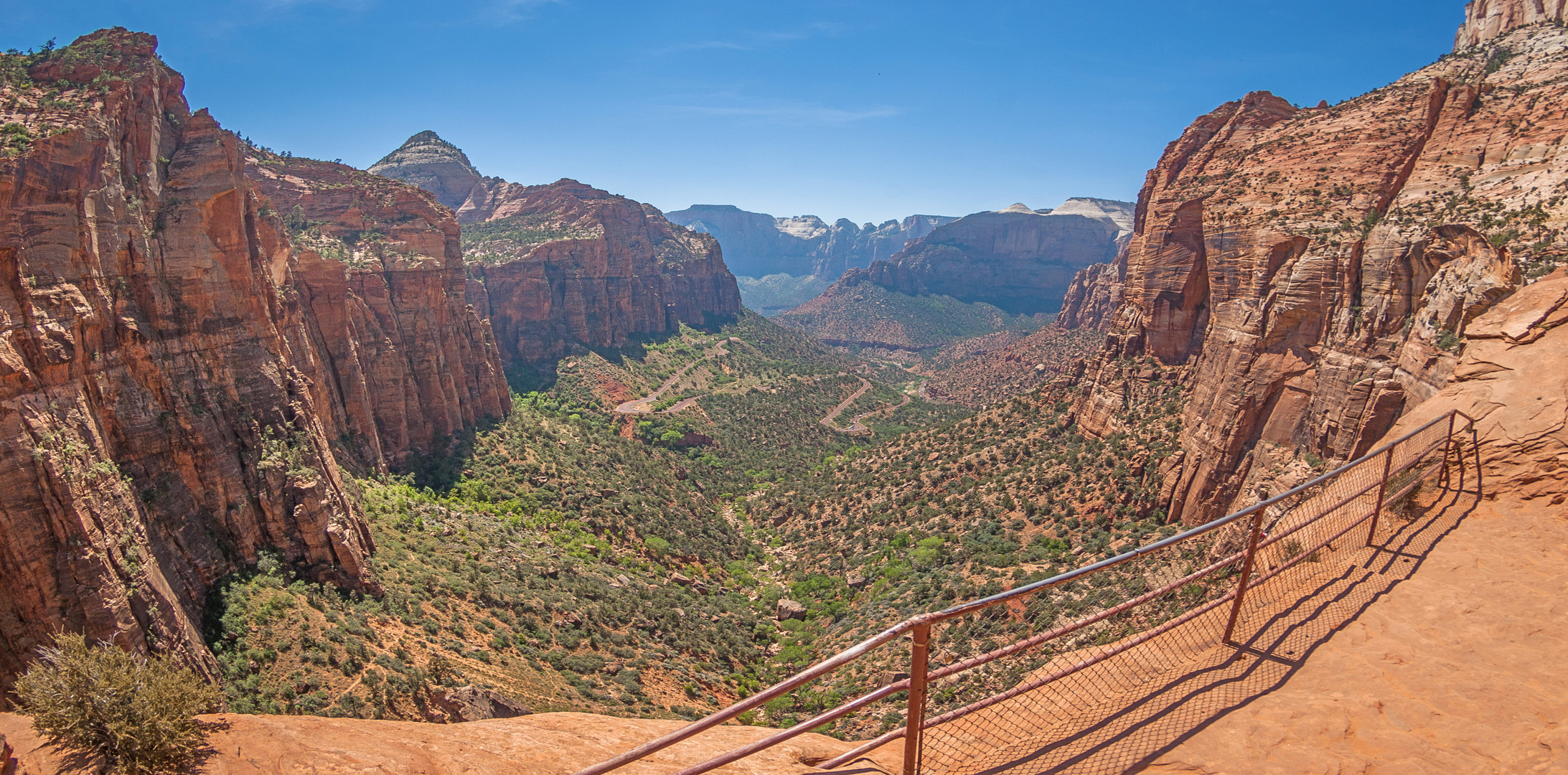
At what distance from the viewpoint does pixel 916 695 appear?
5984 millimetres

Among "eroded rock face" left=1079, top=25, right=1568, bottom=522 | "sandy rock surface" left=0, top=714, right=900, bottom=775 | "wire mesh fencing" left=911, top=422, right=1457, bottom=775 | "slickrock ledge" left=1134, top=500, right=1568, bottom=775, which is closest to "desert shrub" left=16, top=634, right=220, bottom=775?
"sandy rock surface" left=0, top=714, right=900, bottom=775

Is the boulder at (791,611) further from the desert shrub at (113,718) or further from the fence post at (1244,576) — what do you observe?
the desert shrub at (113,718)

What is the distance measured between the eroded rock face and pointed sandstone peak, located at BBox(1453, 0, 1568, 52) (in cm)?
393

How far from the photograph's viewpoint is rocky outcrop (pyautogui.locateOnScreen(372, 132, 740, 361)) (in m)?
83.9

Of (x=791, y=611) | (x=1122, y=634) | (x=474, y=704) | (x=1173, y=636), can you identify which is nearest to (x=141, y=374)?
(x=474, y=704)

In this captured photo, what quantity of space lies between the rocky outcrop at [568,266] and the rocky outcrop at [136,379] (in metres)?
53.6

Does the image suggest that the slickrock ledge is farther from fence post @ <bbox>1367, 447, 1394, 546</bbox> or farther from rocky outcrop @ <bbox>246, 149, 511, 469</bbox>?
rocky outcrop @ <bbox>246, 149, 511, 469</bbox>

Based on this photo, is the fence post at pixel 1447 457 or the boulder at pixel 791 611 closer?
the fence post at pixel 1447 457

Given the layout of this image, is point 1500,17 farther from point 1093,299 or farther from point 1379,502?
point 1093,299

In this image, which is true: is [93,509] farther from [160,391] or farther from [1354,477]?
[1354,477]

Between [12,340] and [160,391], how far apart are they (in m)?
5.95

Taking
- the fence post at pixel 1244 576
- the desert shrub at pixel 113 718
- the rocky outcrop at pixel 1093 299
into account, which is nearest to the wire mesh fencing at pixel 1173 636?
the fence post at pixel 1244 576

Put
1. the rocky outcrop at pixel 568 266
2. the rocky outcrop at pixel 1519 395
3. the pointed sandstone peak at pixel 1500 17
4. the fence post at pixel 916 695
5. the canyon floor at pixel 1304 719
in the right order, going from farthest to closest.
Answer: the rocky outcrop at pixel 568 266 → the pointed sandstone peak at pixel 1500 17 → the rocky outcrop at pixel 1519 395 → the canyon floor at pixel 1304 719 → the fence post at pixel 916 695

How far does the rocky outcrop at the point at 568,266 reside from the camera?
275ft
